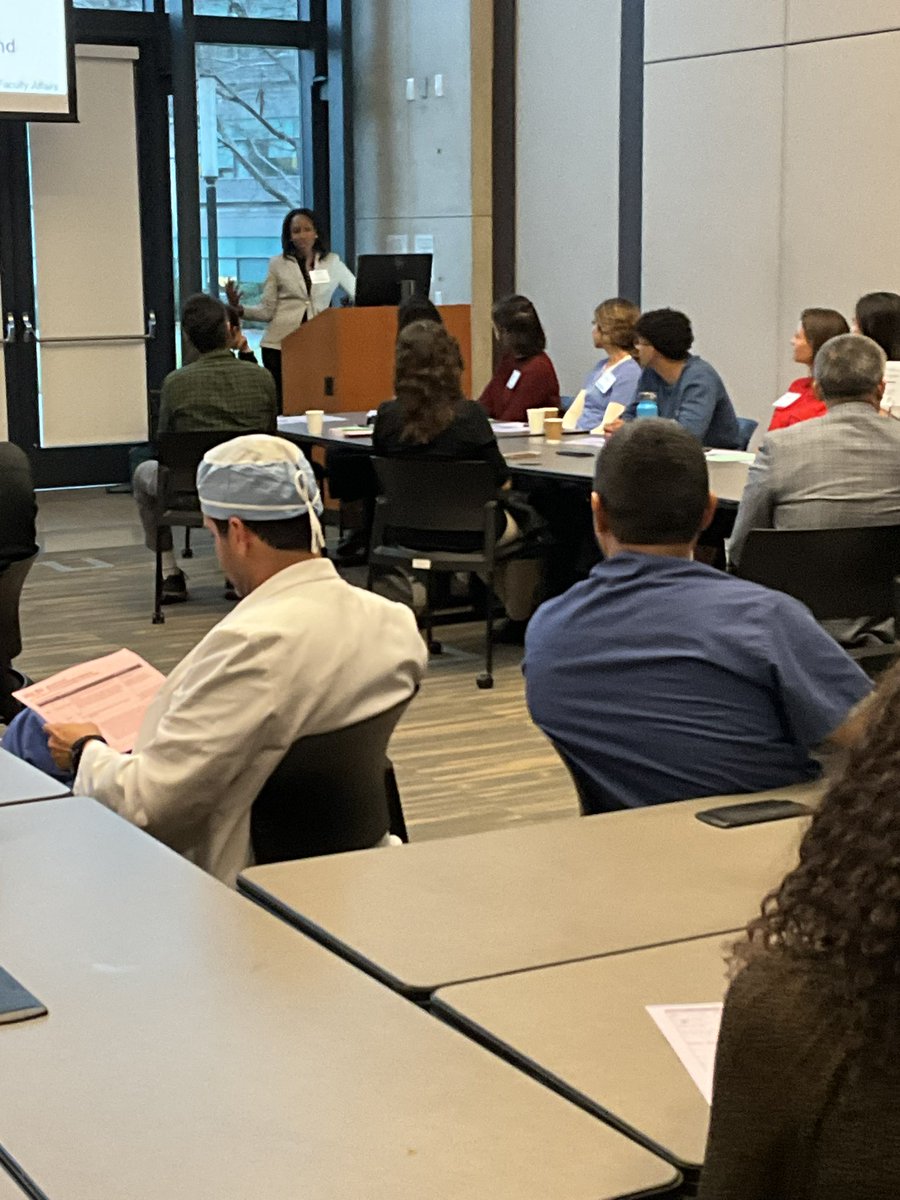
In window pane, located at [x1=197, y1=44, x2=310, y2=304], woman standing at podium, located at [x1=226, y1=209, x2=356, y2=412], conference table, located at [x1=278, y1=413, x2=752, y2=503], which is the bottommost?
conference table, located at [x1=278, y1=413, x2=752, y2=503]

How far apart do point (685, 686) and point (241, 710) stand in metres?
0.70

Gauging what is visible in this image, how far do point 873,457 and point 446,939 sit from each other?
320 centimetres

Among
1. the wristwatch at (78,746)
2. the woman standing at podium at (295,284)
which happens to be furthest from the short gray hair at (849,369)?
Result: the woman standing at podium at (295,284)

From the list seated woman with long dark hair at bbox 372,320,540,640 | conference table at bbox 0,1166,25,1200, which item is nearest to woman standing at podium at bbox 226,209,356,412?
seated woman with long dark hair at bbox 372,320,540,640

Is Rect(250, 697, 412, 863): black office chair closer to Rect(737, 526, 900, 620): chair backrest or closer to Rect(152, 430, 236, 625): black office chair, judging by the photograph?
Rect(737, 526, 900, 620): chair backrest

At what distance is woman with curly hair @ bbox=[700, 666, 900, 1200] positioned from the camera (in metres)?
1.05

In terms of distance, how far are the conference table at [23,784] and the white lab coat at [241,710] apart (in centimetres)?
5

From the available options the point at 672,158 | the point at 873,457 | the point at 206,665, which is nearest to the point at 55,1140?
the point at 206,665

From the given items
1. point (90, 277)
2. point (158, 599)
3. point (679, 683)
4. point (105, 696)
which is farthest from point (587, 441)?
point (90, 277)

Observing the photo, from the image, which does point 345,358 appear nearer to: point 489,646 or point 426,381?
point 426,381

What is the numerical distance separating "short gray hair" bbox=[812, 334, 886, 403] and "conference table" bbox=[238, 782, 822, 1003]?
2.58 metres

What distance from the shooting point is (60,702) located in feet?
9.93

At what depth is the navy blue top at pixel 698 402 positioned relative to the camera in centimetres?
687

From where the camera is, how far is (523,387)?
8133 millimetres
